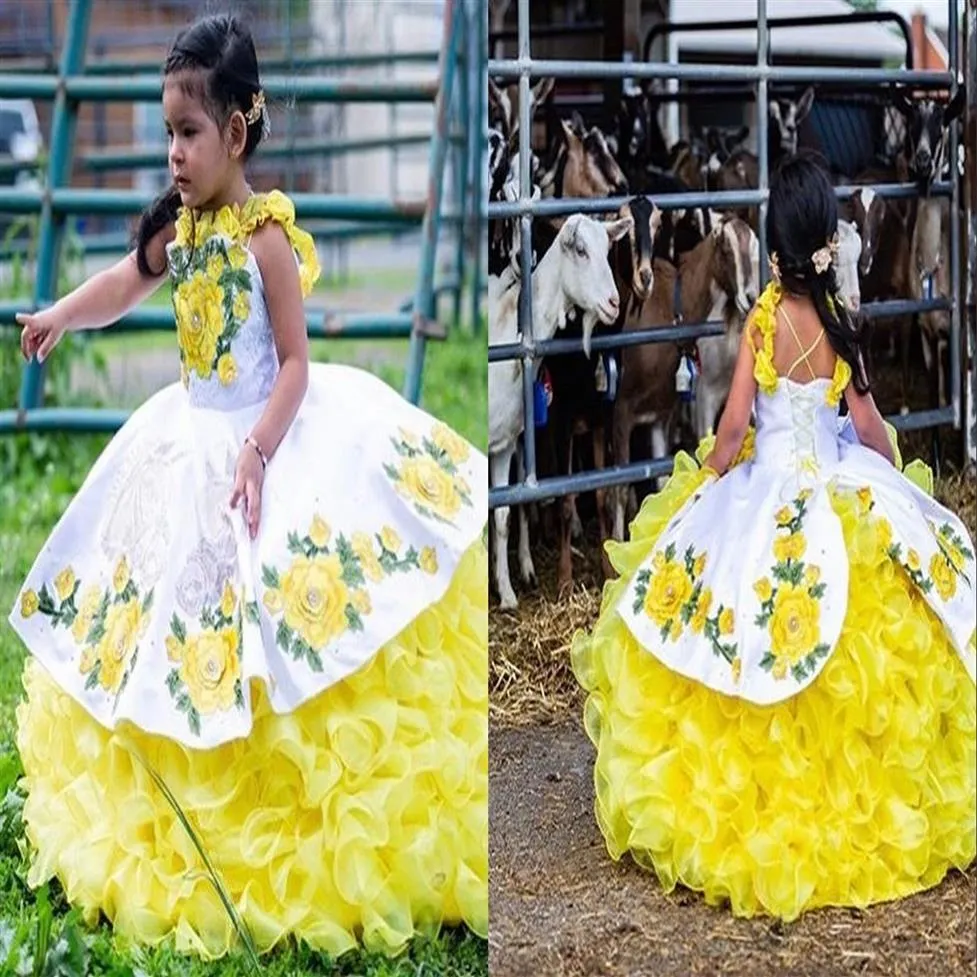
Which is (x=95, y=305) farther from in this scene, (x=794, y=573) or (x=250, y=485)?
(x=794, y=573)

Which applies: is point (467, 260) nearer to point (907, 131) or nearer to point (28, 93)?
point (28, 93)

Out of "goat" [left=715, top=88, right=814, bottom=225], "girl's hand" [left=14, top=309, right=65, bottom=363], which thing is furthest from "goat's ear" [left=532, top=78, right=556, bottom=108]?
"girl's hand" [left=14, top=309, right=65, bottom=363]

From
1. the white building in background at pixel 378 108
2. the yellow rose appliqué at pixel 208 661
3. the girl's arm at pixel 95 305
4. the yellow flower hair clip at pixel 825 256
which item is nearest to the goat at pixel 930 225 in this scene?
the yellow flower hair clip at pixel 825 256

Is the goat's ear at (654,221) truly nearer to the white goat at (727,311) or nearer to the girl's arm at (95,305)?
the white goat at (727,311)

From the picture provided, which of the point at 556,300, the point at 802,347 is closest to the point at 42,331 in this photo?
the point at 556,300

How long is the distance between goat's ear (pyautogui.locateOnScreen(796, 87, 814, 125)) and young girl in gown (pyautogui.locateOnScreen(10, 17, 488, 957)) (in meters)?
0.70

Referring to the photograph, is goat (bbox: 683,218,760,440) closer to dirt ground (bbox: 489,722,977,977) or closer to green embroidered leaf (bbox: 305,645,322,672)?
dirt ground (bbox: 489,722,977,977)

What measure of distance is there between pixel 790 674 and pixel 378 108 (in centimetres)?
392

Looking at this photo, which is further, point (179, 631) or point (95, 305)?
point (95, 305)

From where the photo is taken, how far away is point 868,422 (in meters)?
2.32

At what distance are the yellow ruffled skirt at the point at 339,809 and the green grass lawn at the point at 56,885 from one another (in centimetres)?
3

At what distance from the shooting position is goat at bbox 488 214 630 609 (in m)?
2.36

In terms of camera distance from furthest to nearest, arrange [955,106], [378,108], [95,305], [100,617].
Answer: [378,108]
[95,305]
[100,617]
[955,106]

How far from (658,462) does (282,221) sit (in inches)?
25.0
